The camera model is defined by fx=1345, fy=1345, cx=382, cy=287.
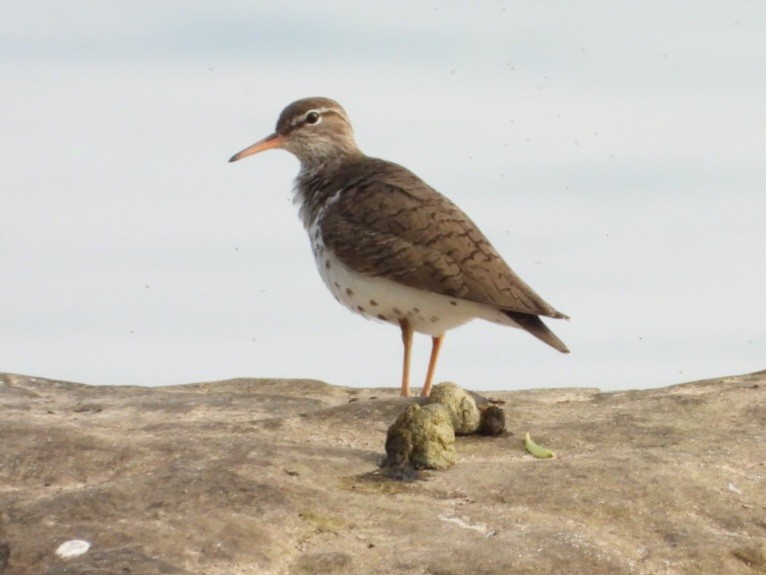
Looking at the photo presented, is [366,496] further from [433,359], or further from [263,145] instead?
[263,145]

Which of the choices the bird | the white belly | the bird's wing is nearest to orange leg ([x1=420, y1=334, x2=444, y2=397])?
the bird

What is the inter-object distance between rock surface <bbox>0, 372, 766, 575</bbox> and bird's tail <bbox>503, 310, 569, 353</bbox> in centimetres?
70

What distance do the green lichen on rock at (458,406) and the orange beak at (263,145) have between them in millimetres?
5555

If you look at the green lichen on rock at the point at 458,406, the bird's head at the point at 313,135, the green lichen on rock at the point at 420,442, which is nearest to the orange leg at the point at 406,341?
the green lichen on rock at the point at 458,406

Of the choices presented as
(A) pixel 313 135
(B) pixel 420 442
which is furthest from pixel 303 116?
(B) pixel 420 442

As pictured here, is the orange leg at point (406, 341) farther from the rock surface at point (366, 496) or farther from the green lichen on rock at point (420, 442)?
the green lichen on rock at point (420, 442)

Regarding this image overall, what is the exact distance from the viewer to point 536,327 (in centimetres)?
1212

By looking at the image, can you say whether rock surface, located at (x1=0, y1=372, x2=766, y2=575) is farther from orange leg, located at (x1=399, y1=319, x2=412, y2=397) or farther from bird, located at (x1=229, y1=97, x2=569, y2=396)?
orange leg, located at (x1=399, y1=319, x2=412, y2=397)

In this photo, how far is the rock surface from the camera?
7.75 m

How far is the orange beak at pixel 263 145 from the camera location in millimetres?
15273

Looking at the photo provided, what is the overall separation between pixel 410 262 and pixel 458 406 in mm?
2281

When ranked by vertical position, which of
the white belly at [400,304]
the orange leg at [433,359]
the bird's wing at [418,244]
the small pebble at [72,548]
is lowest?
the small pebble at [72,548]

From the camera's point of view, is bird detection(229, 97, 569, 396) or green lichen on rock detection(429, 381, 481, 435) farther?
bird detection(229, 97, 569, 396)

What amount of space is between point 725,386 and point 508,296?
2603mm
